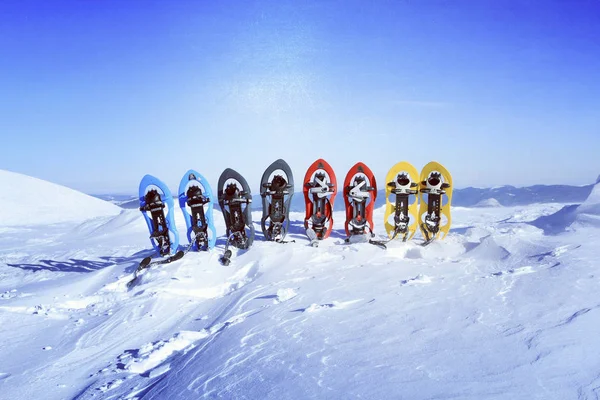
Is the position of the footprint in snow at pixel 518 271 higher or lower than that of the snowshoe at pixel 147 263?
higher

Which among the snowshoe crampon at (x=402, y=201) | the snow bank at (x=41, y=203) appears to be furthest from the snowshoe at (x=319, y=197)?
the snow bank at (x=41, y=203)

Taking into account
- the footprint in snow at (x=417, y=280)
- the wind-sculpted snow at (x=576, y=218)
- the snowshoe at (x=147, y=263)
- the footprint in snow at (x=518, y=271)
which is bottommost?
the snowshoe at (x=147, y=263)

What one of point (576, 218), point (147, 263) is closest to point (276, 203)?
point (147, 263)

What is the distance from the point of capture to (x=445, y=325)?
13.9ft

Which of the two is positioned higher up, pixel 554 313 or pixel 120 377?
pixel 554 313

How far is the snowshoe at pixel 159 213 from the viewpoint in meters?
9.09

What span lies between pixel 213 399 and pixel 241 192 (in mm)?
6205

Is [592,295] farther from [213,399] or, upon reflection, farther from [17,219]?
[17,219]

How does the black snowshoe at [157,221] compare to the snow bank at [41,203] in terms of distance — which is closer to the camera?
the black snowshoe at [157,221]

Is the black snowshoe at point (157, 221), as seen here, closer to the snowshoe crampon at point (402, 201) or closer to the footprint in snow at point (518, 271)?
the snowshoe crampon at point (402, 201)

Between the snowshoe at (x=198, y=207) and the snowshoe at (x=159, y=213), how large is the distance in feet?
1.02

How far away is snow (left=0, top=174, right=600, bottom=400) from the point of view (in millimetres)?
3301

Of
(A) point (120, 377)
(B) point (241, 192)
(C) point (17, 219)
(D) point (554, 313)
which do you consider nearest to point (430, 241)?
(B) point (241, 192)

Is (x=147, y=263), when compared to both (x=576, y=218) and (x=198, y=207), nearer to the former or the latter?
(x=198, y=207)
